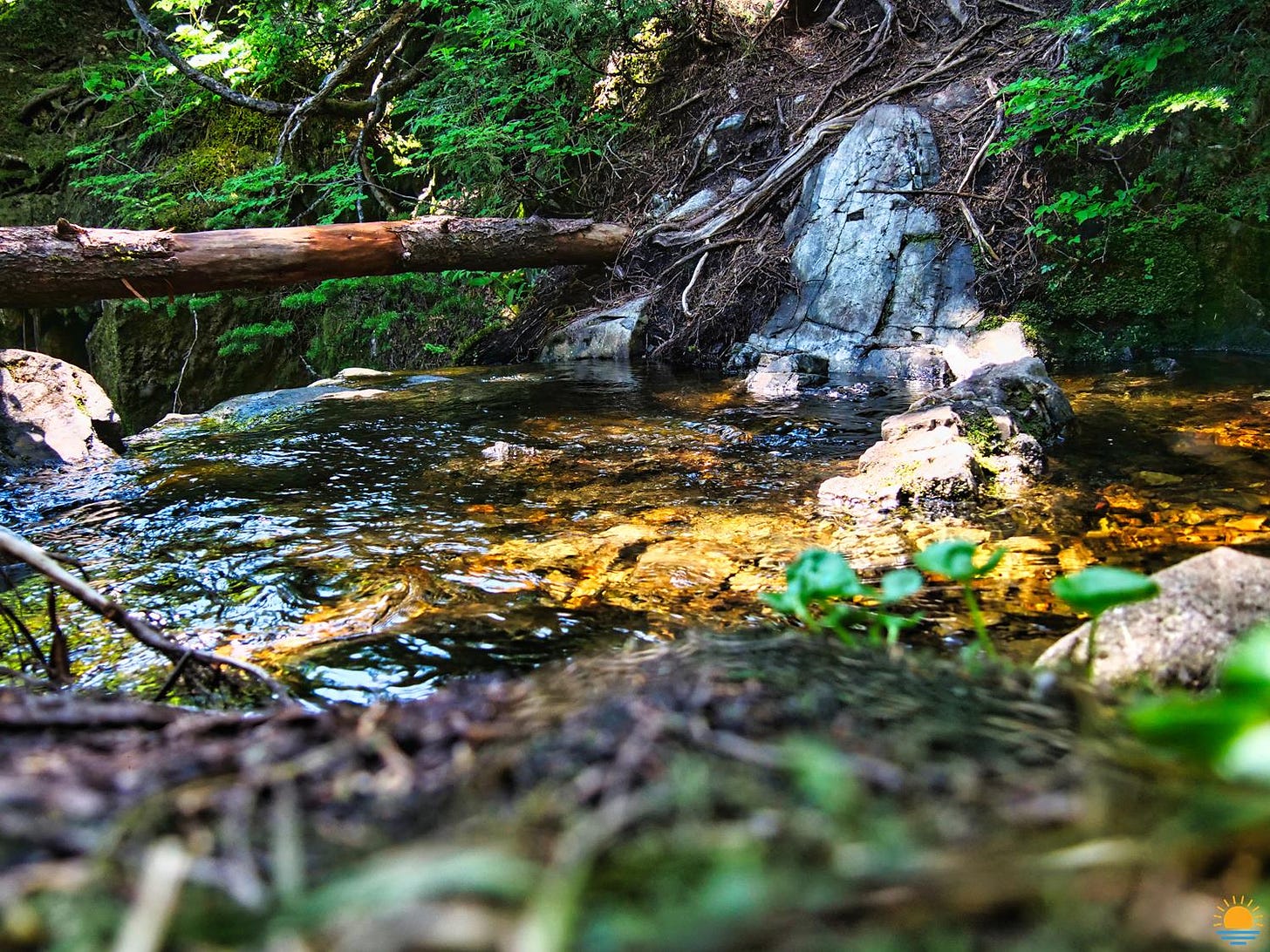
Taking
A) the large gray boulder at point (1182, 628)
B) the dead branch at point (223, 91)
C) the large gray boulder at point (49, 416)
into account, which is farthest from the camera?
the dead branch at point (223, 91)

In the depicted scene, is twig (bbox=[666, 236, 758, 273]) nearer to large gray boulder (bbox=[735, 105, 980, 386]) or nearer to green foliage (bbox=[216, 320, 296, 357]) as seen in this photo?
large gray boulder (bbox=[735, 105, 980, 386])

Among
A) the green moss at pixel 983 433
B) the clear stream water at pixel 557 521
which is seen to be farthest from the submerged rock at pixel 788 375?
the green moss at pixel 983 433

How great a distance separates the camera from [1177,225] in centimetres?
670

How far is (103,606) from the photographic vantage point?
1.62 meters

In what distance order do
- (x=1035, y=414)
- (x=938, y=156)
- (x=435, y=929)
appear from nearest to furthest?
(x=435, y=929) < (x=1035, y=414) < (x=938, y=156)

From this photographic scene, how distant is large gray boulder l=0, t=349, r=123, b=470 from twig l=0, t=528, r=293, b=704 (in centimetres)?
492

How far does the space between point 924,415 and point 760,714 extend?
3897 mm

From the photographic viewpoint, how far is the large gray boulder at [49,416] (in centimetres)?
569

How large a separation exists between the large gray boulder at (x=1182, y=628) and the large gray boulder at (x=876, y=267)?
527 cm

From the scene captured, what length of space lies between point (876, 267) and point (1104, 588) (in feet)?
24.1

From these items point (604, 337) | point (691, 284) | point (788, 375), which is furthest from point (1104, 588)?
point (604, 337)

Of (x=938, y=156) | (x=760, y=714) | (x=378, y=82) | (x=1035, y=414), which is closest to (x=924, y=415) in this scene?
(x=1035, y=414)

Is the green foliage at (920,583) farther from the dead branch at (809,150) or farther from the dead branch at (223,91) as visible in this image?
the dead branch at (223,91)

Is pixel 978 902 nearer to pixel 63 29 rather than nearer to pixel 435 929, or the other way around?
pixel 435 929
